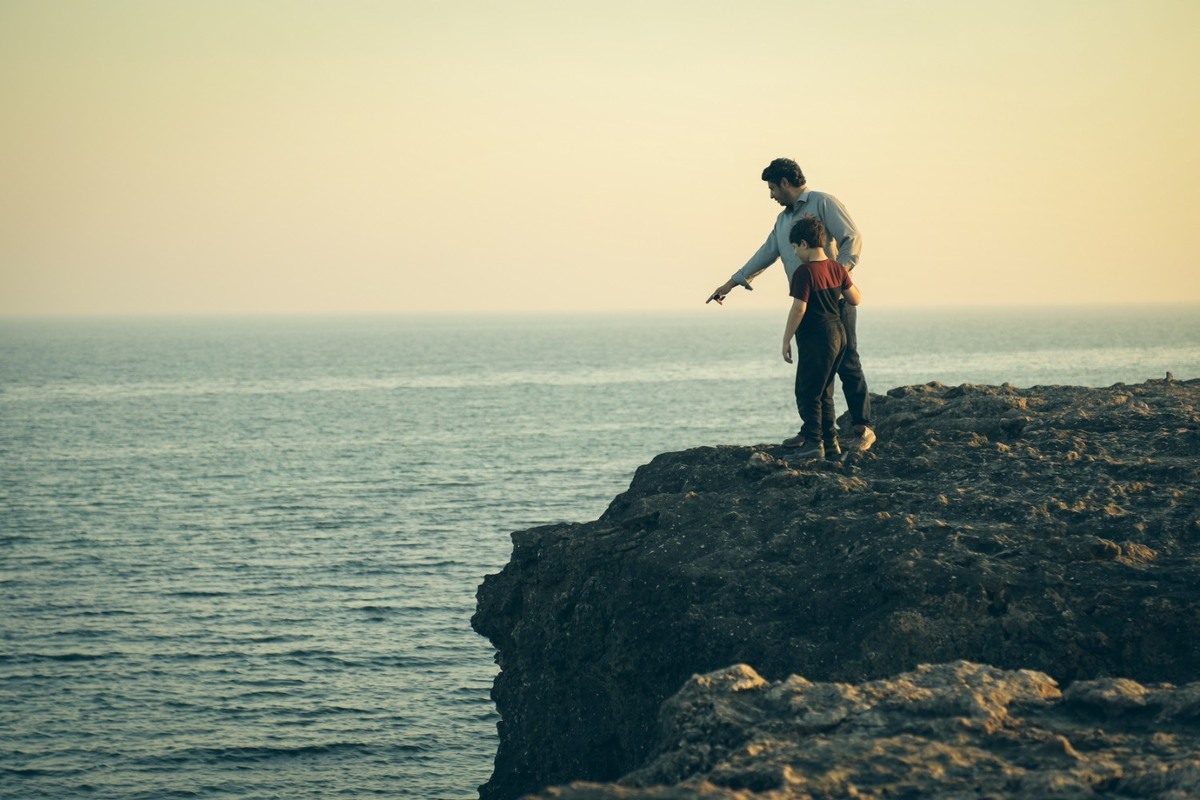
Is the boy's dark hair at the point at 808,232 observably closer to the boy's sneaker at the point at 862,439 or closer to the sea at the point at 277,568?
the boy's sneaker at the point at 862,439

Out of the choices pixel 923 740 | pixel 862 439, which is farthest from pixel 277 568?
pixel 923 740

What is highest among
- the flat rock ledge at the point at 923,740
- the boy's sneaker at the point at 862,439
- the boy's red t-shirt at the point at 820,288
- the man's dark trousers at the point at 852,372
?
the boy's red t-shirt at the point at 820,288

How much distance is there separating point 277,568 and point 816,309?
36683 mm

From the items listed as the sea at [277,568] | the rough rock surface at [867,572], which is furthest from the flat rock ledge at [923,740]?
→ the sea at [277,568]

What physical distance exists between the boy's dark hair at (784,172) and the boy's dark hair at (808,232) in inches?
25.8

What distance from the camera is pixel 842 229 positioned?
40.9 ft

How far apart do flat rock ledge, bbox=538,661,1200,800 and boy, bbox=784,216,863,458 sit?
16.7 feet

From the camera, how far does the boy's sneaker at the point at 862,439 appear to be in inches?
521

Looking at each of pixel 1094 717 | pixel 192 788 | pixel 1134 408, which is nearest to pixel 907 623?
pixel 1094 717

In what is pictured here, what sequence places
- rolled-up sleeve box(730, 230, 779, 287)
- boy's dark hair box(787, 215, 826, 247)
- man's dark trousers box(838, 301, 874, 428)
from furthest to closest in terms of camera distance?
rolled-up sleeve box(730, 230, 779, 287)
man's dark trousers box(838, 301, 874, 428)
boy's dark hair box(787, 215, 826, 247)

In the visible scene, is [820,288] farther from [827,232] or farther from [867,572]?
[867,572]

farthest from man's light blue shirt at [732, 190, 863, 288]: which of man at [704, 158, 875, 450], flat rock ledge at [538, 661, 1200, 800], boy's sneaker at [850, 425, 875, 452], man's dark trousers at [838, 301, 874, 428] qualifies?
flat rock ledge at [538, 661, 1200, 800]

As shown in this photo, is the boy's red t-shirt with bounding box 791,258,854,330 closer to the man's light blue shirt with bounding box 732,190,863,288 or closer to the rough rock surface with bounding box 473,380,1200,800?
the man's light blue shirt with bounding box 732,190,863,288

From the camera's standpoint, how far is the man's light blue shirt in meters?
12.5
